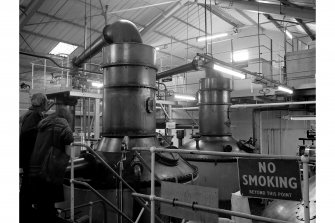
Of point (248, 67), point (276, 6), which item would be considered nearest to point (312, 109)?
point (248, 67)

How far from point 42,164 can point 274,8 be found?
9.99 meters

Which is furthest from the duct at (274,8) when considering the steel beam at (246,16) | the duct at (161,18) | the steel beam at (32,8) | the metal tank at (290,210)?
the metal tank at (290,210)

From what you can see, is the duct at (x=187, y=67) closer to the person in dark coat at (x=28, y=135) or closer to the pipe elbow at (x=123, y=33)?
the pipe elbow at (x=123, y=33)

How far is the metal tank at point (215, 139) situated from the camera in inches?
340

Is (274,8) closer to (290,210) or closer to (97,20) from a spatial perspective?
(97,20)

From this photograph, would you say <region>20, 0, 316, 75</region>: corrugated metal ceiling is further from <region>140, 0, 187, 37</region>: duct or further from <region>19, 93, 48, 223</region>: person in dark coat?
<region>19, 93, 48, 223</region>: person in dark coat

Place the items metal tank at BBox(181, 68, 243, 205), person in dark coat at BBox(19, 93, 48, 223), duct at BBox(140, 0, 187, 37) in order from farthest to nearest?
duct at BBox(140, 0, 187, 37) → metal tank at BBox(181, 68, 243, 205) → person in dark coat at BBox(19, 93, 48, 223)

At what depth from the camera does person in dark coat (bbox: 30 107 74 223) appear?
3695mm

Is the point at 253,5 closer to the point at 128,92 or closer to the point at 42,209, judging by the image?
the point at 128,92

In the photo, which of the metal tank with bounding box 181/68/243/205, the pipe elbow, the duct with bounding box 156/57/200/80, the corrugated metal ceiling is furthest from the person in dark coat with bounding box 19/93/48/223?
the corrugated metal ceiling

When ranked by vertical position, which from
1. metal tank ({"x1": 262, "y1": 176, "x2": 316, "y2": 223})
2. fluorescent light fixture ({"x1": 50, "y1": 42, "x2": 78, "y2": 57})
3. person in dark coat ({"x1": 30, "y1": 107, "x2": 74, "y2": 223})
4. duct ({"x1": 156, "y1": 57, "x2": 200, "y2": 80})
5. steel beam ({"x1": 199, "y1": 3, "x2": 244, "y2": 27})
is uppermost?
steel beam ({"x1": 199, "y1": 3, "x2": 244, "y2": 27})

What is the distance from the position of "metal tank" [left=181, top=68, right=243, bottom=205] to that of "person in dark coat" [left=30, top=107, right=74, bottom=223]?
5.29 metres

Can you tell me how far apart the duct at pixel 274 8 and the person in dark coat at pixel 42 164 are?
9331mm

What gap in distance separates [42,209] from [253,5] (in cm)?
1047
